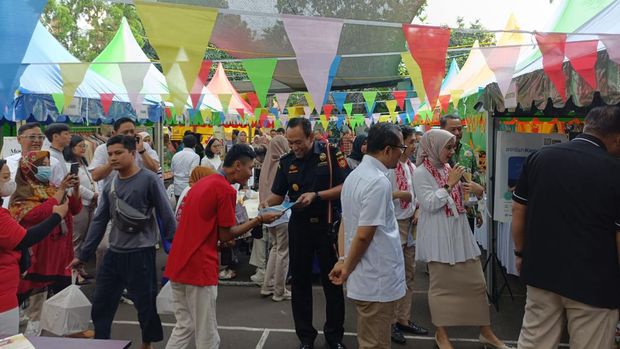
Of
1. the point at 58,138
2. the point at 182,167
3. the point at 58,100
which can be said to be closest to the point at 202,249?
the point at 58,138

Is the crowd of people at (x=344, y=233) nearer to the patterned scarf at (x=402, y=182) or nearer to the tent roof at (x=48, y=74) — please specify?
the patterned scarf at (x=402, y=182)

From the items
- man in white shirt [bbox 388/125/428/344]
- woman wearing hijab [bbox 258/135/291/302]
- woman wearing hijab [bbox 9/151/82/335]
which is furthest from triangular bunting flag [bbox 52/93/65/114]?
man in white shirt [bbox 388/125/428/344]

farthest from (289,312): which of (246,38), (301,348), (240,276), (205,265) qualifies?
(246,38)

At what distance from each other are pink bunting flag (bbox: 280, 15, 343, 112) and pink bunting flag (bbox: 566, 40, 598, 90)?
195 centimetres

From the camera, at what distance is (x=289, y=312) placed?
511 centimetres

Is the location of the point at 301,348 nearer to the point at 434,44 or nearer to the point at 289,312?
the point at 289,312

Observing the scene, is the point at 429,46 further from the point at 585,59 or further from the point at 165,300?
the point at 165,300

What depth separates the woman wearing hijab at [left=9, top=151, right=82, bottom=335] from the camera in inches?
141

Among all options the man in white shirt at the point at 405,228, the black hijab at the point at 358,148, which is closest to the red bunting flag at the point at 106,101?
the black hijab at the point at 358,148

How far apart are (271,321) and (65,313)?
203 centimetres

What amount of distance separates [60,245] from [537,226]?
12.3ft

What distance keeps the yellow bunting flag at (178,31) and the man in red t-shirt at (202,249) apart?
780mm

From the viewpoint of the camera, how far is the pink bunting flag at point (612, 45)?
3537 mm

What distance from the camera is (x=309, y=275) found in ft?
13.1
